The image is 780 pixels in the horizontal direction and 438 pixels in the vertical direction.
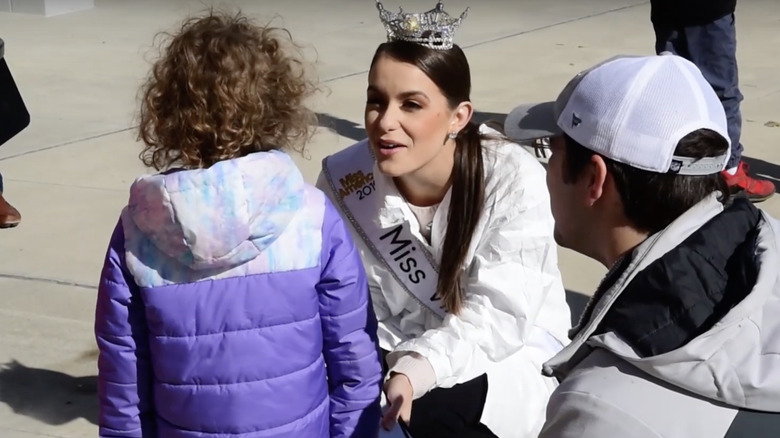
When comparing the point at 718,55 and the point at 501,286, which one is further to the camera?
the point at 718,55

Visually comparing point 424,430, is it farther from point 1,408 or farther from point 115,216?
point 115,216

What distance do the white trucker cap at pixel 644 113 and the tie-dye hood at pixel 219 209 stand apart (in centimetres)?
64

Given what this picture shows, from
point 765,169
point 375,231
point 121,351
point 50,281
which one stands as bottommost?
point 50,281

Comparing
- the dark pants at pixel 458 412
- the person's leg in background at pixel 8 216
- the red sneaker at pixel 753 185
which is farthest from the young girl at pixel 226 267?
the red sneaker at pixel 753 185

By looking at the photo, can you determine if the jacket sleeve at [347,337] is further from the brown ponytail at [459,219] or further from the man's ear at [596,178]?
the man's ear at [596,178]

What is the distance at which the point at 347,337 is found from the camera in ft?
8.07

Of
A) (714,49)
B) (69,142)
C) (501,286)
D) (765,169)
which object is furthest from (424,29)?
(69,142)

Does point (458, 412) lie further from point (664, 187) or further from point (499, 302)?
point (664, 187)

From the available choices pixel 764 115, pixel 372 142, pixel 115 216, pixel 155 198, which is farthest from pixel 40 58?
pixel 155 198

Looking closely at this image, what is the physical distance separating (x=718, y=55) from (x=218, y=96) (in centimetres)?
399

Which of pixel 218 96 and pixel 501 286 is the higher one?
pixel 218 96

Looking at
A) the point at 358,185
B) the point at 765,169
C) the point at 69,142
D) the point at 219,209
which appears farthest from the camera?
the point at 69,142

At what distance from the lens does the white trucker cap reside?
71.9 inches

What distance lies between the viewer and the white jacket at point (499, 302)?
9.48ft
